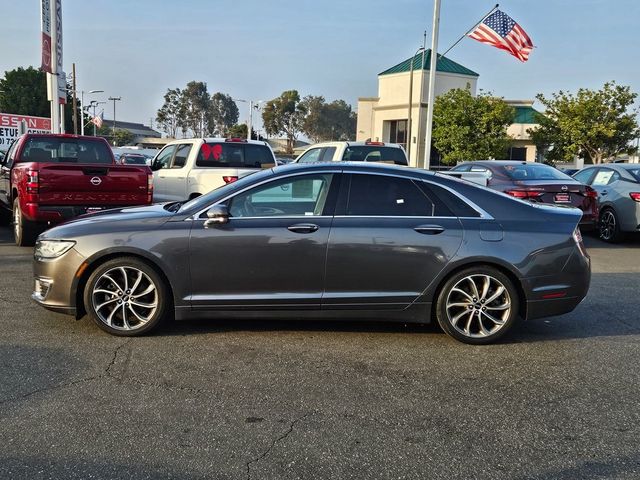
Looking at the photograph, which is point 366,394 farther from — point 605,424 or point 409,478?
point 605,424

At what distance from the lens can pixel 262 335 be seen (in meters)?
5.31

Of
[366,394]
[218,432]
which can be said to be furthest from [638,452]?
[218,432]

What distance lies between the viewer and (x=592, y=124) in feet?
115

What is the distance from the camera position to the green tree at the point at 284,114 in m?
85.9

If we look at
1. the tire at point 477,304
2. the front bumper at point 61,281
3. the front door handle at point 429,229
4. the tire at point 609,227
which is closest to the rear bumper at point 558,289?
the tire at point 477,304

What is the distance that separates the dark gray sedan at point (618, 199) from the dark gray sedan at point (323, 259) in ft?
21.9

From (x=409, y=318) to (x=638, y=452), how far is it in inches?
84.9

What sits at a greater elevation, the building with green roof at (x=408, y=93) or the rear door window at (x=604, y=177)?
the building with green roof at (x=408, y=93)

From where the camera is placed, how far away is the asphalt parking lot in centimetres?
320

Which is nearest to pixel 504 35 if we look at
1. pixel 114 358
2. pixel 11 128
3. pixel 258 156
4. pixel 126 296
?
pixel 258 156

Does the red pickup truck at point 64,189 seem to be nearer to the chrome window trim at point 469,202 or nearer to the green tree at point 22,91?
the chrome window trim at point 469,202

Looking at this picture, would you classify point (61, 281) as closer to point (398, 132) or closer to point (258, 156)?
point (258, 156)

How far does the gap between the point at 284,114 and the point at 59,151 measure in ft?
258

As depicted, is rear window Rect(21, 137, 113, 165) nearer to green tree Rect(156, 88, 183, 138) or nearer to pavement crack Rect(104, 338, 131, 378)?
pavement crack Rect(104, 338, 131, 378)
